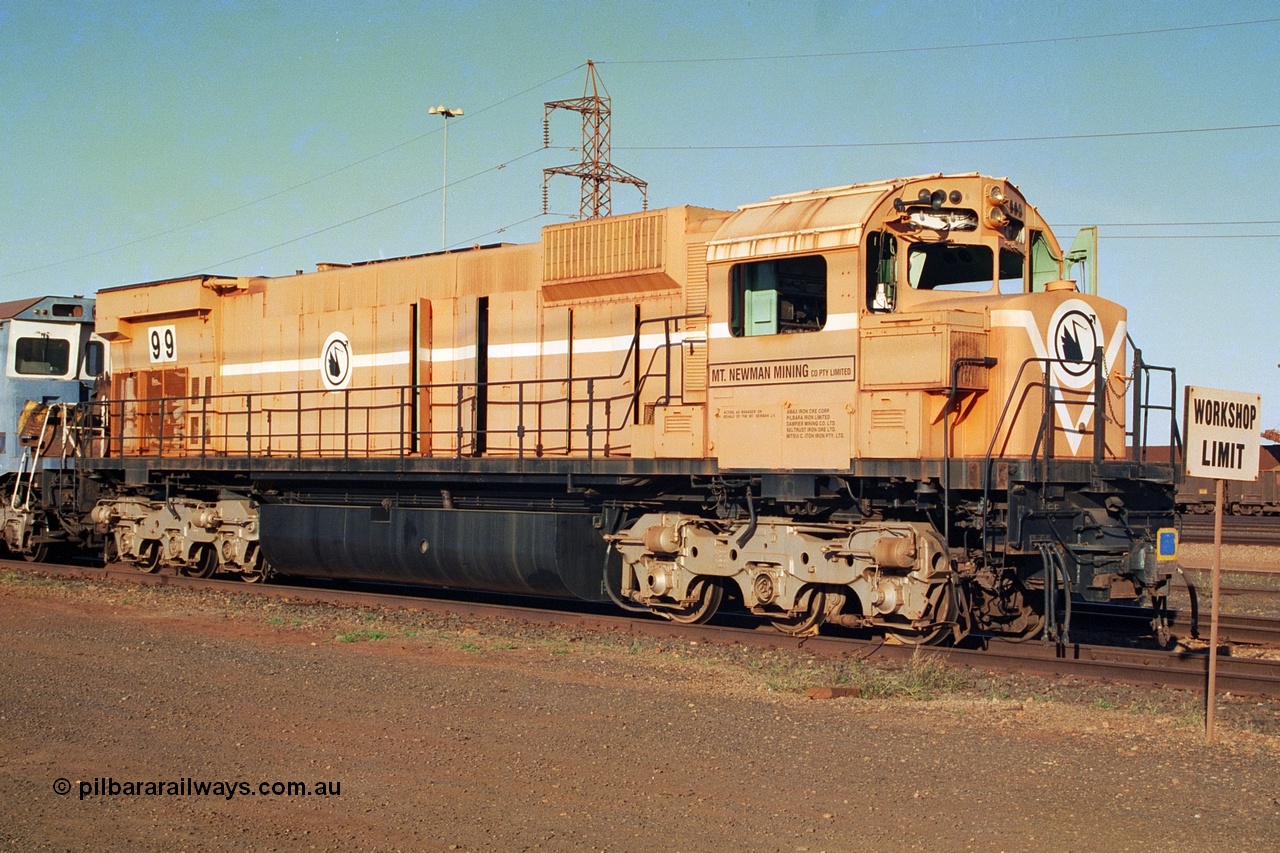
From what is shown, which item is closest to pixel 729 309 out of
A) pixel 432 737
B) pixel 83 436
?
pixel 432 737

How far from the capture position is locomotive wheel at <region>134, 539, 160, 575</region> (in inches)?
728

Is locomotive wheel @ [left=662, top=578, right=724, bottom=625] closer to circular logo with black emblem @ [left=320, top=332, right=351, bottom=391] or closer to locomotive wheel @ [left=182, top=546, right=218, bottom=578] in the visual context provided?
circular logo with black emblem @ [left=320, top=332, right=351, bottom=391]

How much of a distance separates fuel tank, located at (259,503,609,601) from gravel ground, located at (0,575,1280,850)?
7.16 ft

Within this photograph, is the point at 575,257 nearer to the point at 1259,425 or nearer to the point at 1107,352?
the point at 1107,352

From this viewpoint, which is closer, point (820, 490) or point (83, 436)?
point (820, 490)

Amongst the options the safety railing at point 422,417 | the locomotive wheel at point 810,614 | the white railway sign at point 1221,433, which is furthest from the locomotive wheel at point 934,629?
the safety railing at point 422,417

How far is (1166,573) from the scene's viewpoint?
1083cm

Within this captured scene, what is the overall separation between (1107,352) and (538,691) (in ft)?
19.6

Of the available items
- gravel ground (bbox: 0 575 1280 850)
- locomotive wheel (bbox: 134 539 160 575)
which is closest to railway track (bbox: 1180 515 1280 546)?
gravel ground (bbox: 0 575 1280 850)

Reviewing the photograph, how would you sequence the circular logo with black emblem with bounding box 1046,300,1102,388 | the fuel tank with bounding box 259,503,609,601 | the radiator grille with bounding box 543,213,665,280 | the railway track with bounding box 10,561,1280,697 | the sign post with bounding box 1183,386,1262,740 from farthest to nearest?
the fuel tank with bounding box 259,503,609,601 → the radiator grille with bounding box 543,213,665,280 → the circular logo with black emblem with bounding box 1046,300,1102,388 → the railway track with bounding box 10,561,1280,697 → the sign post with bounding box 1183,386,1262,740

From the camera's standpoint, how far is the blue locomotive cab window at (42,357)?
65.9 feet

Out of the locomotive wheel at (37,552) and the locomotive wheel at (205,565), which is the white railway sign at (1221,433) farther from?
the locomotive wheel at (37,552)

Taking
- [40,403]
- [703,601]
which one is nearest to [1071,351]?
[703,601]

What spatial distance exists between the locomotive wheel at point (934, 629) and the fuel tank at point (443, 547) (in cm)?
330
